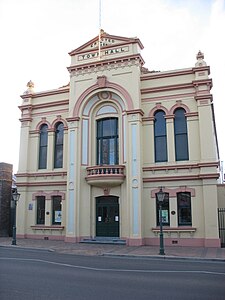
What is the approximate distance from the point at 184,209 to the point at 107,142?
7.29 m

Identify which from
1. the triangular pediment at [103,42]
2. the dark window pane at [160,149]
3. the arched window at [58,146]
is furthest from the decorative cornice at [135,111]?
the arched window at [58,146]

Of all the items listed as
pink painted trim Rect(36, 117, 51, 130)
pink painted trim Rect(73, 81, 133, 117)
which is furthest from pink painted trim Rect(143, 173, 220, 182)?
pink painted trim Rect(36, 117, 51, 130)

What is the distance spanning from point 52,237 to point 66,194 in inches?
134

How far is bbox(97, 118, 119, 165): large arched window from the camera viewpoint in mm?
24183

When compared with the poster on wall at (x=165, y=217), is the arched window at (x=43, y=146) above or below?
above

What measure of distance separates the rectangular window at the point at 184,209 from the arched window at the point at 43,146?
1093cm

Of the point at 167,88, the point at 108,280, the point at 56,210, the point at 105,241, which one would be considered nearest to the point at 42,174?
the point at 56,210

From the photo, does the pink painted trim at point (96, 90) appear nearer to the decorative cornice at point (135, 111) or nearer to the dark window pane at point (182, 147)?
the decorative cornice at point (135, 111)

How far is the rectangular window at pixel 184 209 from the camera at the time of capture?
2144 cm

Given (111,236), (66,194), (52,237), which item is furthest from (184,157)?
(52,237)

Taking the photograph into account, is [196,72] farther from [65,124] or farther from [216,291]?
[216,291]

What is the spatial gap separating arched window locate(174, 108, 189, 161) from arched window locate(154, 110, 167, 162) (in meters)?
0.83

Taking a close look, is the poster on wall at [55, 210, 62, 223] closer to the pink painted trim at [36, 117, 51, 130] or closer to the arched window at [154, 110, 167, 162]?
the pink painted trim at [36, 117, 51, 130]

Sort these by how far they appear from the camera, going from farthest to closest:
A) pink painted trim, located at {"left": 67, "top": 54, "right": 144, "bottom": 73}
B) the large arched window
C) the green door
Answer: the large arched window, pink painted trim, located at {"left": 67, "top": 54, "right": 144, "bottom": 73}, the green door
